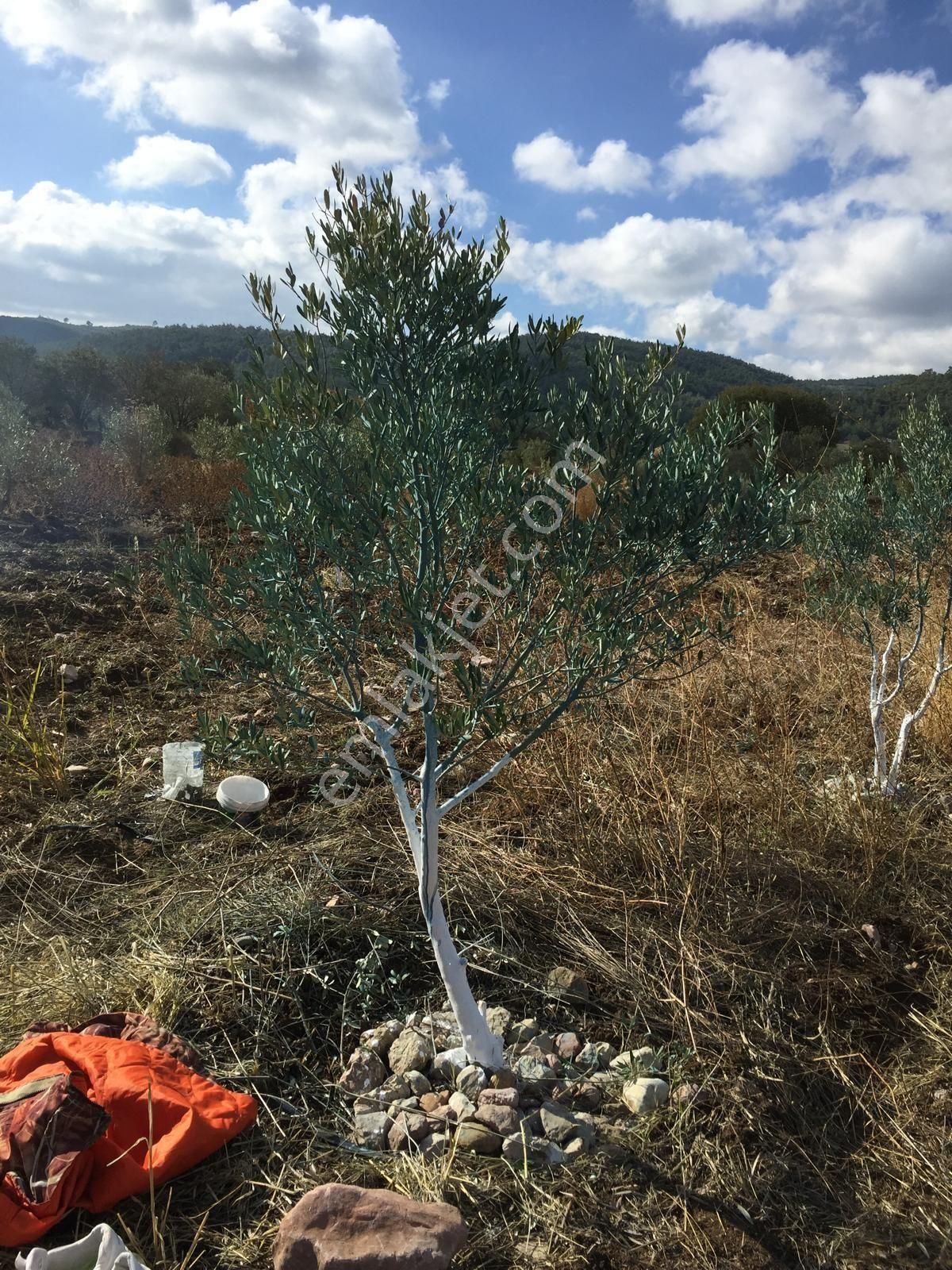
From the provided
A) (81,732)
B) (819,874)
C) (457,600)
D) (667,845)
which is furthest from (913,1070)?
(81,732)

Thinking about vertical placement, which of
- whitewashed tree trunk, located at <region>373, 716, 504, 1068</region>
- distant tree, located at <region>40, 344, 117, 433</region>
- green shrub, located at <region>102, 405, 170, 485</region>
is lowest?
whitewashed tree trunk, located at <region>373, 716, 504, 1068</region>

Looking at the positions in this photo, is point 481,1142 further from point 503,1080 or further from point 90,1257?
point 90,1257

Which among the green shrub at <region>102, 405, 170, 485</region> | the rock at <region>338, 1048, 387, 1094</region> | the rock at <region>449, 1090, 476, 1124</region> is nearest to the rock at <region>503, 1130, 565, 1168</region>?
the rock at <region>449, 1090, 476, 1124</region>

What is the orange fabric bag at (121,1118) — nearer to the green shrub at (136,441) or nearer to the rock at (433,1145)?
the rock at (433,1145)

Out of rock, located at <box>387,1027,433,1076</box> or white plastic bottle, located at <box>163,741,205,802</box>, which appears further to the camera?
white plastic bottle, located at <box>163,741,205,802</box>

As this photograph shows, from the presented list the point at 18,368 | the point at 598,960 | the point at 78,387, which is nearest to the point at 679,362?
the point at 598,960

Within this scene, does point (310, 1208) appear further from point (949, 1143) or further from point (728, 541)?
point (728, 541)

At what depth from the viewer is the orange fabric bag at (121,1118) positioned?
2129 millimetres

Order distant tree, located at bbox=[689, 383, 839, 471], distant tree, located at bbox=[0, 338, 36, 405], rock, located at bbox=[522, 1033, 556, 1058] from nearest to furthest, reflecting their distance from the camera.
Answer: rock, located at bbox=[522, 1033, 556, 1058], distant tree, located at bbox=[689, 383, 839, 471], distant tree, located at bbox=[0, 338, 36, 405]

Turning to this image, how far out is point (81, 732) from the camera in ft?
17.5

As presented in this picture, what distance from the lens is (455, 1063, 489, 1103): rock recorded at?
8.39 ft

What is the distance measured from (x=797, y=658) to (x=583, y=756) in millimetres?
2629

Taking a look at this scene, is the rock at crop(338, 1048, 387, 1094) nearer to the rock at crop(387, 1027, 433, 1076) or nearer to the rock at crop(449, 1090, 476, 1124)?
the rock at crop(387, 1027, 433, 1076)

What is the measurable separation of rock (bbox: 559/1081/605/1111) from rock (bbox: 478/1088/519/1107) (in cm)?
18
